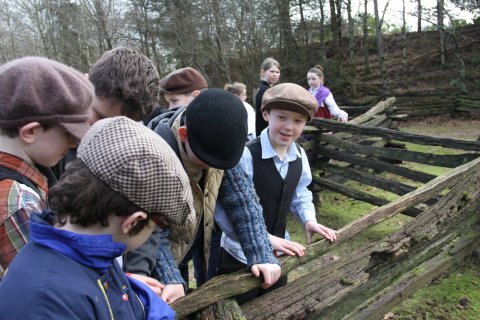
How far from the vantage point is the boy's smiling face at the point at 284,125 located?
244cm

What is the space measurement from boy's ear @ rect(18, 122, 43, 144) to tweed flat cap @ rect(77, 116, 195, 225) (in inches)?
13.4

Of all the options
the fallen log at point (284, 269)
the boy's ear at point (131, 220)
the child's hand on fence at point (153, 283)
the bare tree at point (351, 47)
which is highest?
the bare tree at point (351, 47)

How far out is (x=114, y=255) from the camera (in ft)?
3.47

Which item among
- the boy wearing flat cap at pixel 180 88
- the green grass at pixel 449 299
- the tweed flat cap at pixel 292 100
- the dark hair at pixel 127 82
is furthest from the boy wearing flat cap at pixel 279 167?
the green grass at pixel 449 299

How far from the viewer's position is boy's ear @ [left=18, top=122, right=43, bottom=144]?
4.21 ft

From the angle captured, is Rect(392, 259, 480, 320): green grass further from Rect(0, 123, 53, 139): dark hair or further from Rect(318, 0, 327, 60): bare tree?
Rect(318, 0, 327, 60): bare tree

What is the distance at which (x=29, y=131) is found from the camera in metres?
1.30

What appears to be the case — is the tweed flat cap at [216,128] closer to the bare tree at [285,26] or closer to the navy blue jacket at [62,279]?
the navy blue jacket at [62,279]

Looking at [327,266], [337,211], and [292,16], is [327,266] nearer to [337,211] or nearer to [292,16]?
[337,211]

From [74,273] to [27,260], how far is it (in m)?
0.12

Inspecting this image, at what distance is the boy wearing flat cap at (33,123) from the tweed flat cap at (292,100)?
133cm

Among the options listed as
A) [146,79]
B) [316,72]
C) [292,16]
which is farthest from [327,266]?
[292,16]

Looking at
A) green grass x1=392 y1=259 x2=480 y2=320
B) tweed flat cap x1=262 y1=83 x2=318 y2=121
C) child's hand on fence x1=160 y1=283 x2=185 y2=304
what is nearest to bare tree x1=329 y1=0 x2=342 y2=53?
green grass x1=392 y1=259 x2=480 y2=320

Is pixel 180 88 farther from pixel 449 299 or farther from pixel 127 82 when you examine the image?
pixel 449 299
